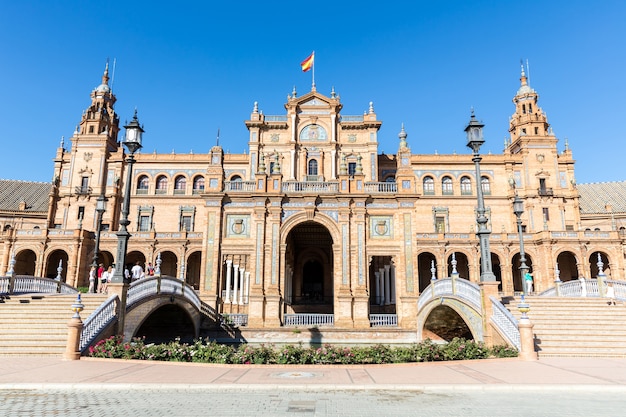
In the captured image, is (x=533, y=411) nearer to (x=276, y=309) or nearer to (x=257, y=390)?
(x=257, y=390)

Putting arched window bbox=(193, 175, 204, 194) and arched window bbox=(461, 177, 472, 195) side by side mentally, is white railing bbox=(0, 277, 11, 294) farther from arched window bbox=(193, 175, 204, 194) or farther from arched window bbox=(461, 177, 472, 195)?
arched window bbox=(461, 177, 472, 195)

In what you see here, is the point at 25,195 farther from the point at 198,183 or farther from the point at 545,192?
the point at 545,192

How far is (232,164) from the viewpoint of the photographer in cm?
4581

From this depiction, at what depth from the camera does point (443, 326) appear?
22.5 meters

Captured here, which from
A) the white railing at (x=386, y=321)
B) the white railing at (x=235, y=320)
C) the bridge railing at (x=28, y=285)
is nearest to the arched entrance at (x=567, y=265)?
the white railing at (x=386, y=321)

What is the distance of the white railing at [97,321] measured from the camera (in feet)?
38.5

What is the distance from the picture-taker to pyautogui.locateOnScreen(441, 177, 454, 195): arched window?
149 feet

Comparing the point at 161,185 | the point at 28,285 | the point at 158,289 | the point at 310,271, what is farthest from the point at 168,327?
the point at 161,185

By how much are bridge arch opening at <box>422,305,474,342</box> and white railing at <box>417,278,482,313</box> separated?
864mm

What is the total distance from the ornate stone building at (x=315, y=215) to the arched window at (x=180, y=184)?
0.12 m

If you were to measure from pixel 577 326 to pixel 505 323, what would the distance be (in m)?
2.87

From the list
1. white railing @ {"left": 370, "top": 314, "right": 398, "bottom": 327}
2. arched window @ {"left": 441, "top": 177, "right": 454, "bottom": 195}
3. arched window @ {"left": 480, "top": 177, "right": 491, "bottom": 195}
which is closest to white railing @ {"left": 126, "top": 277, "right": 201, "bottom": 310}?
white railing @ {"left": 370, "top": 314, "right": 398, "bottom": 327}

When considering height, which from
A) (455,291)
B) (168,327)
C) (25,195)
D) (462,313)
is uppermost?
(25,195)

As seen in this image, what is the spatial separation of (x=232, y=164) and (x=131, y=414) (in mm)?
41227
